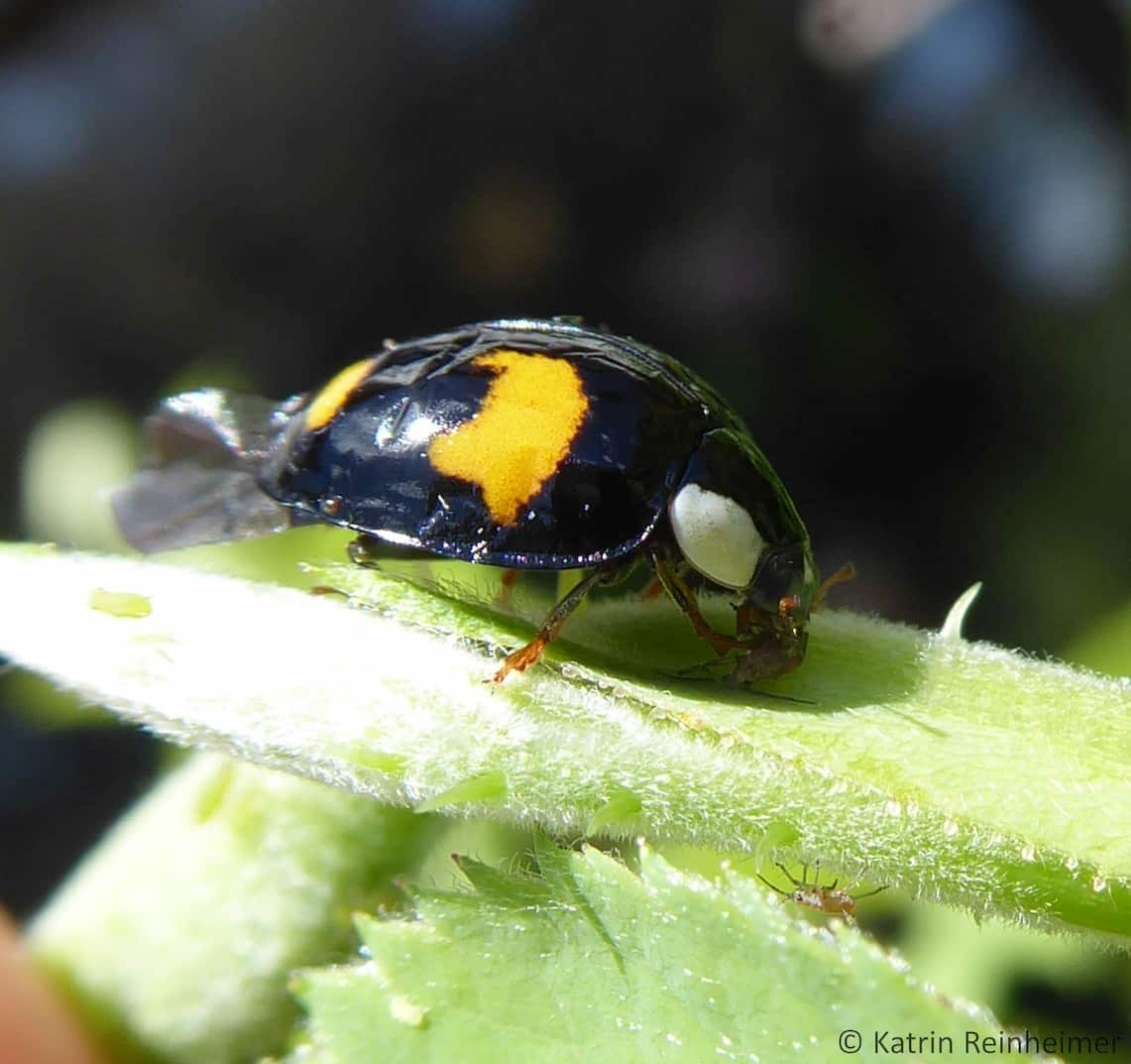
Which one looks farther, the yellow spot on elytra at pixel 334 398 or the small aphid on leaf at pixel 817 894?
the yellow spot on elytra at pixel 334 398

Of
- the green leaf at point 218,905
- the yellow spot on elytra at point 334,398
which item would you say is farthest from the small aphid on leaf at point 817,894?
the yellow spot on elytra at point 334,398

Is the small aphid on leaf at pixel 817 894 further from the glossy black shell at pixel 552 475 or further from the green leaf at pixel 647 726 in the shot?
the glossy black shell at pixel 552 475

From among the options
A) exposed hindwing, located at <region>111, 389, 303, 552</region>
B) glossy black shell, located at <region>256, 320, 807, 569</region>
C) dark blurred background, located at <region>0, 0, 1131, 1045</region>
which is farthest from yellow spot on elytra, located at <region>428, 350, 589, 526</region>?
dark blurred background, located at <region>0, 0, 1131, 1045</region>

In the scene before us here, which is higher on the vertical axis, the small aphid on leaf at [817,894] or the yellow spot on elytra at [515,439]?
the yellow spot on elytra at [515,439]

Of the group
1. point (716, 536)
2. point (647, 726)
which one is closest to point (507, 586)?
point (716, 536)

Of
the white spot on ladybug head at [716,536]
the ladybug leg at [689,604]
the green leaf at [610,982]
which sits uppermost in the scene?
the white spot on ladybug head at [716,536]

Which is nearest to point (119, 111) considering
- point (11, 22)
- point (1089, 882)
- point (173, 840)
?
point (11, 22)

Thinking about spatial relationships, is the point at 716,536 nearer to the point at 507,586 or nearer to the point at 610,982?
→ the point at 507,586
